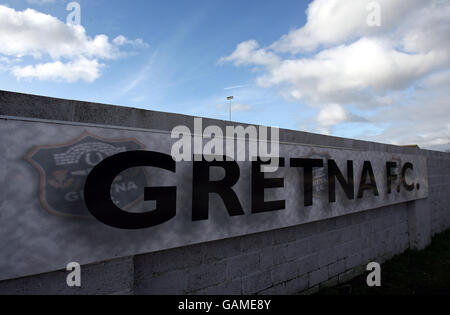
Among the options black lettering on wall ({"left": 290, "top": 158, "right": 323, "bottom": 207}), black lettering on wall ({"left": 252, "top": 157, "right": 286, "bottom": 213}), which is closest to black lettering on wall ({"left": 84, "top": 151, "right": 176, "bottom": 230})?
black lettering on wall ({"left": 252, "top": 157, "right": 286, "bottom": 213})

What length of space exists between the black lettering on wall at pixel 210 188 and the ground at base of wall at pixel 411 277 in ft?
7.68

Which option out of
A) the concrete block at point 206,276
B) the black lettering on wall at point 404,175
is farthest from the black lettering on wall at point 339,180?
the black lettering on wall at point 404,175

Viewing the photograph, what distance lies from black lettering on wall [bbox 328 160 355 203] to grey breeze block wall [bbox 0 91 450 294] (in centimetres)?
41

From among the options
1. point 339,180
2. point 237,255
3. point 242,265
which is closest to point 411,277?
point 339,180

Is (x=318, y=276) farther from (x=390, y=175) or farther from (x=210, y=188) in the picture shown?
(x=390, y=175)

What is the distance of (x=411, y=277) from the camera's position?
15.9 ft

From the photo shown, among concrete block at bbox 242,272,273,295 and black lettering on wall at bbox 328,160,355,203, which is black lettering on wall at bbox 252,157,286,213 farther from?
black lettering on wall at bbox 328,160,355,203

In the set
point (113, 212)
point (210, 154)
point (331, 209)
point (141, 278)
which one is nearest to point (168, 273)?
point (141, 278)

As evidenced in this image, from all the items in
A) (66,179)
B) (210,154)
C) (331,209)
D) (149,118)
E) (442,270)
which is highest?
(149,118)

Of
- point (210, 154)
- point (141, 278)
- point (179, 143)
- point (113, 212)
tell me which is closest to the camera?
point (113, 212)

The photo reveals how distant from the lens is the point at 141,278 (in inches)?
100

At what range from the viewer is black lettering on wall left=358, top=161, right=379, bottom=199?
479cm

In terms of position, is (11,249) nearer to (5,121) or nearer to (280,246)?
(5,121)

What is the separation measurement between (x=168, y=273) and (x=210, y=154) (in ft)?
4.26
